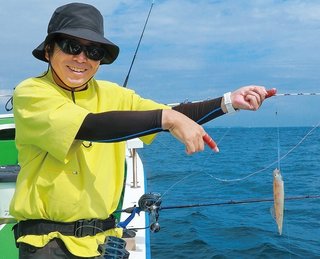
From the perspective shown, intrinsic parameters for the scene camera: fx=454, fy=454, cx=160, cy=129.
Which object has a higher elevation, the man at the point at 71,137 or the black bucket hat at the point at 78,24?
the black bucket hat at the point at 78,24

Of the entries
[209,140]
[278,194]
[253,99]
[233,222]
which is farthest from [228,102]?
[233,222]

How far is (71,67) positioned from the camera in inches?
90.6

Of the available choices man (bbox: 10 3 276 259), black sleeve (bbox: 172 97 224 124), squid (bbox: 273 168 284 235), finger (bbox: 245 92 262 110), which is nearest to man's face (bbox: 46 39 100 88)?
man (bbox: 10 3 276 259)

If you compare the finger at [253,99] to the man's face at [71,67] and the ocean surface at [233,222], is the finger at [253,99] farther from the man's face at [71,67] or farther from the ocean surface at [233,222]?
the ocean surface at [233,222]

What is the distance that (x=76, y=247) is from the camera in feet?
7.69

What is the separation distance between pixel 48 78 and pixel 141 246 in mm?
2634

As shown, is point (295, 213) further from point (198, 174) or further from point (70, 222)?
point (70, 222)

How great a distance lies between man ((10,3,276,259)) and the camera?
205cm

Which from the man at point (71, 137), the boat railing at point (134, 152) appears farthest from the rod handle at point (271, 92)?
the boat railing at point (134, 152)

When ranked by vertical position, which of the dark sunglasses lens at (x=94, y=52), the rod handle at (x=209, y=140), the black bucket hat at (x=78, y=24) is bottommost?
the rod handle at (x=209, y=140)

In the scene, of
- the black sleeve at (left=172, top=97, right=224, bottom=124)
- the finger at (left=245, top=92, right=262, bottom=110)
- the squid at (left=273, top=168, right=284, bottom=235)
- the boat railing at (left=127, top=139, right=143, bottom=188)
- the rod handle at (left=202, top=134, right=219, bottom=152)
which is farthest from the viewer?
the boat railing at (left=127, top=139, right=143, bottom=188)

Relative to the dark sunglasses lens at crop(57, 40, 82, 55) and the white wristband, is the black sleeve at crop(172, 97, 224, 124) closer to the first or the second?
the white wristband

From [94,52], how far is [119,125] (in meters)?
0.51

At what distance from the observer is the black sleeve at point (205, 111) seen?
8.31ft
